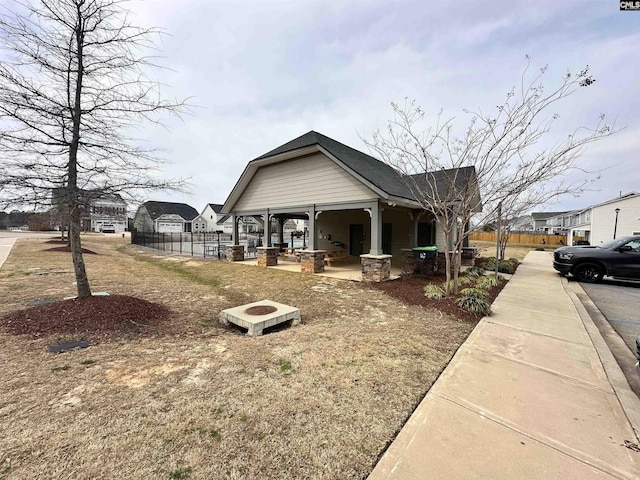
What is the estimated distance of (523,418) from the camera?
2400mm

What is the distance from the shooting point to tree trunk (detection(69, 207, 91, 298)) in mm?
4629

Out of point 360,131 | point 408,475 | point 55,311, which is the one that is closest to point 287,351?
point 408,475

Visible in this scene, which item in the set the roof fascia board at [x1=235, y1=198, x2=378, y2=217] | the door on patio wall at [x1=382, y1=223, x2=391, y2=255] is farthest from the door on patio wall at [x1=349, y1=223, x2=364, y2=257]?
the roof fascia board at [x1=235, y1=198, x2=378, y2=217]

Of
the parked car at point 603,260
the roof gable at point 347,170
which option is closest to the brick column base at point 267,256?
the roof gable at point 347,170

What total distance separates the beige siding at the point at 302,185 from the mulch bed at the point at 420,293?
298 centimetres

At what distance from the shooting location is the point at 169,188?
508 centimetres

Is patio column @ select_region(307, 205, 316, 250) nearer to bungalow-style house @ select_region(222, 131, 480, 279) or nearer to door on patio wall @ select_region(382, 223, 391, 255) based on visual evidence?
bungalow-style house @ select_region(222, 131, 480, 279)

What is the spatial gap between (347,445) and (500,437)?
49.6 inches

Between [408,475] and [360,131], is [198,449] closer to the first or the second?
[408,475]

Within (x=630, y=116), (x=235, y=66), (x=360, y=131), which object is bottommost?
(x=630, y=116)

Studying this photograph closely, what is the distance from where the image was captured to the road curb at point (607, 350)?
8.40 feet

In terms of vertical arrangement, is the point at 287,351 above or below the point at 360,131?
below

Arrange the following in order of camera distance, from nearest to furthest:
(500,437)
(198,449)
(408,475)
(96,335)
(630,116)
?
(408,475)
(198,449)
(500,437)
(96,335)
(630,116)

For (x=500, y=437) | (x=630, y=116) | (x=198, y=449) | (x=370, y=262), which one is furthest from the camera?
(x=370, y=262)
